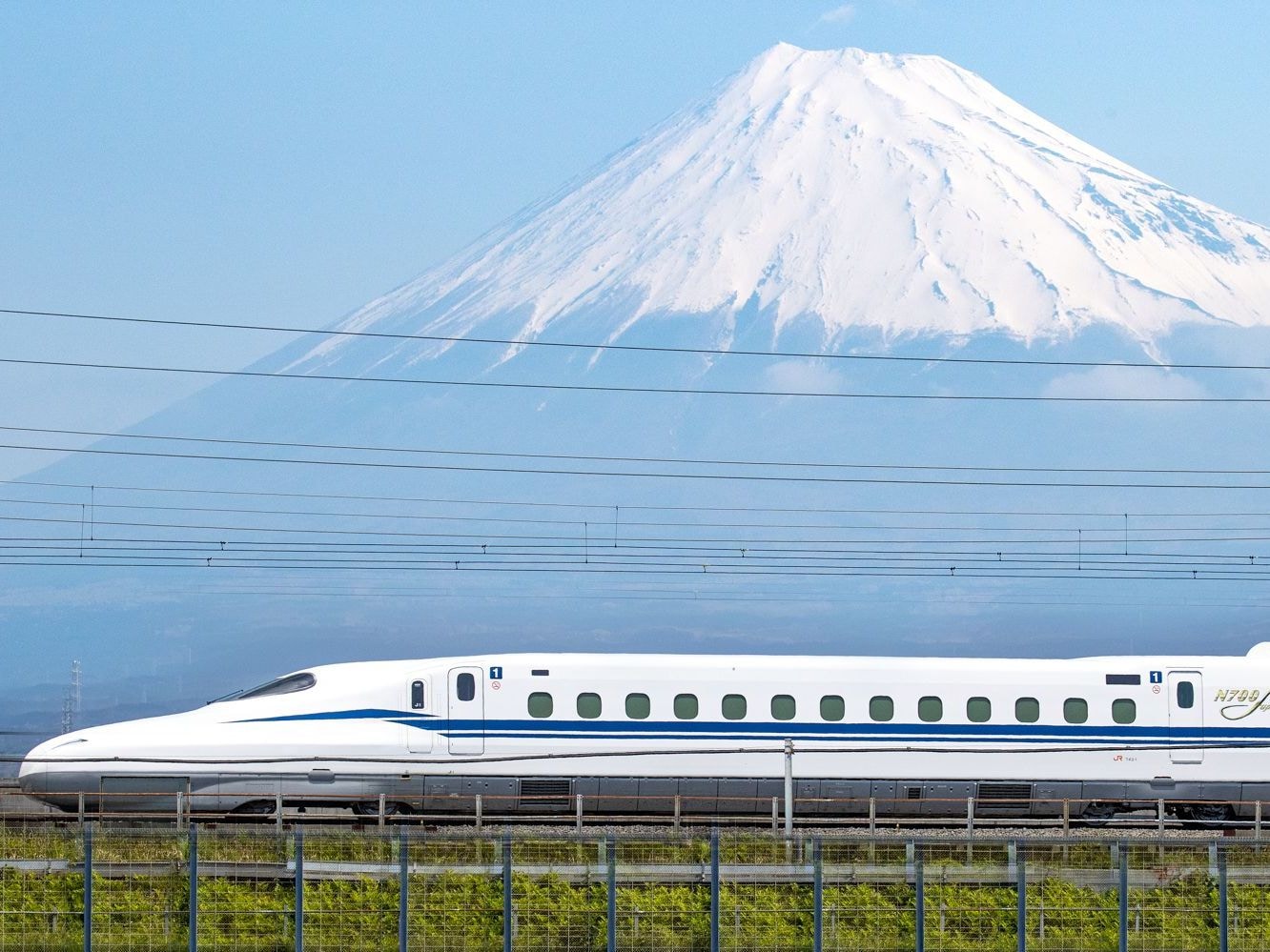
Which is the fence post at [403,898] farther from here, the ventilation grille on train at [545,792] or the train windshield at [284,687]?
the train windshield at [284,687]

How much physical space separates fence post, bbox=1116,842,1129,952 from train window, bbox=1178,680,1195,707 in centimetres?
1850

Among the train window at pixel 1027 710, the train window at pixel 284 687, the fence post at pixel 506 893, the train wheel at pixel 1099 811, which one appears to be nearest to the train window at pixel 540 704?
the train window at pixel 284 687

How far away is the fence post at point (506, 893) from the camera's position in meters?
22.5

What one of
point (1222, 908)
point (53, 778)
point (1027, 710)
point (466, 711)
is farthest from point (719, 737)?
point (1222, 908)

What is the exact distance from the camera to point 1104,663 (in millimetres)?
40938

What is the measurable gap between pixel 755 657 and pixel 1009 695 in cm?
Answer: 507

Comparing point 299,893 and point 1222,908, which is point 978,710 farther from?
point 299,893

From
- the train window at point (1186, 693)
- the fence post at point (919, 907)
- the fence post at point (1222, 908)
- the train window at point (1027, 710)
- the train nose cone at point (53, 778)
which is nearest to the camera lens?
the fence post at point (919, 907)

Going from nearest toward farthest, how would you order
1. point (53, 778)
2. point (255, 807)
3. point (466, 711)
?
point (53, 778), point (255, 807), point (466, 711)

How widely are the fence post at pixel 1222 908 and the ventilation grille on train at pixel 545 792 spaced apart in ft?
58.8

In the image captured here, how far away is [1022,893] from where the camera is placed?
22547 mm

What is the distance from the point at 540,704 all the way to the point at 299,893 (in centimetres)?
1699

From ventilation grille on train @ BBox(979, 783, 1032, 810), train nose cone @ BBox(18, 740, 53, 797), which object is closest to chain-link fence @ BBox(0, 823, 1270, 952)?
train nose cone @ BBox(18, 740, 53, 797)

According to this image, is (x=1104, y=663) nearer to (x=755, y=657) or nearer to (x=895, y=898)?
(x=755, y=657)
